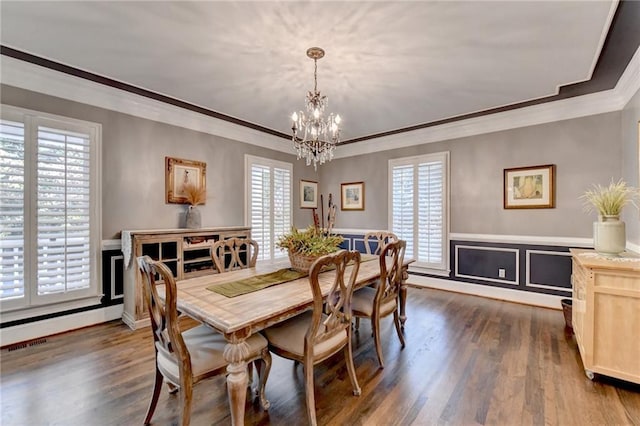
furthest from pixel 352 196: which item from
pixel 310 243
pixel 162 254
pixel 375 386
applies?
pixel 375 386

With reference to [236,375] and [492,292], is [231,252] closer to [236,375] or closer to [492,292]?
[236,375]

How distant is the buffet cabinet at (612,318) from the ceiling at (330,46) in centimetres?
186

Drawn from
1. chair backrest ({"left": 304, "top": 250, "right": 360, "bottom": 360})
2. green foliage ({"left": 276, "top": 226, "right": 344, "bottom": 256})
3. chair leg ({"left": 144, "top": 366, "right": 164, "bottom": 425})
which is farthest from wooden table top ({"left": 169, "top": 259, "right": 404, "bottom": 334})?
chair leg ({"left": 144, "top": 366, "right": 164, "bottom": 425})

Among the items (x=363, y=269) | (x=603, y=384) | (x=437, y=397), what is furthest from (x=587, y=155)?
(x=437, y=397)

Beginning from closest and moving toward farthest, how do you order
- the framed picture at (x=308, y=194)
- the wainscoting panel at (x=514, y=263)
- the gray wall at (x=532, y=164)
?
the gray wall at (x=532, y=164) → the wainscoting panel at (x=514, y=263) → the framed picture at (x=308, y=194)

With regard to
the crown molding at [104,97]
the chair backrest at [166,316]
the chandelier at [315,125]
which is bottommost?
the chair backrest at [166,316]

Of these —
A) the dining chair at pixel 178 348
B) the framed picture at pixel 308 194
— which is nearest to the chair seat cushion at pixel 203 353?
the dining chair at pixel 178 348

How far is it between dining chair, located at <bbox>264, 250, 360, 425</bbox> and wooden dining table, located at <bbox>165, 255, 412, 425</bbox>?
0.41ft

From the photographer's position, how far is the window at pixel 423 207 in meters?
4.69

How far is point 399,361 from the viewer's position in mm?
2502

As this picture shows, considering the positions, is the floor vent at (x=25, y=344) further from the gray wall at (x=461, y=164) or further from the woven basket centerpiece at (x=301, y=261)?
the woven basket centerpiece at (x=301, y=261)

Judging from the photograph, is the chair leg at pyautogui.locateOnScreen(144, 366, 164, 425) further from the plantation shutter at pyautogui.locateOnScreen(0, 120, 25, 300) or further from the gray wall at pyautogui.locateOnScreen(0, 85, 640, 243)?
the gray wall at pyautogui.locateOnScreen(0, 85, 640, 243)

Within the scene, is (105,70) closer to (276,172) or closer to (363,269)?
(276,172)

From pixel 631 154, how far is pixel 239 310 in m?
4.22
